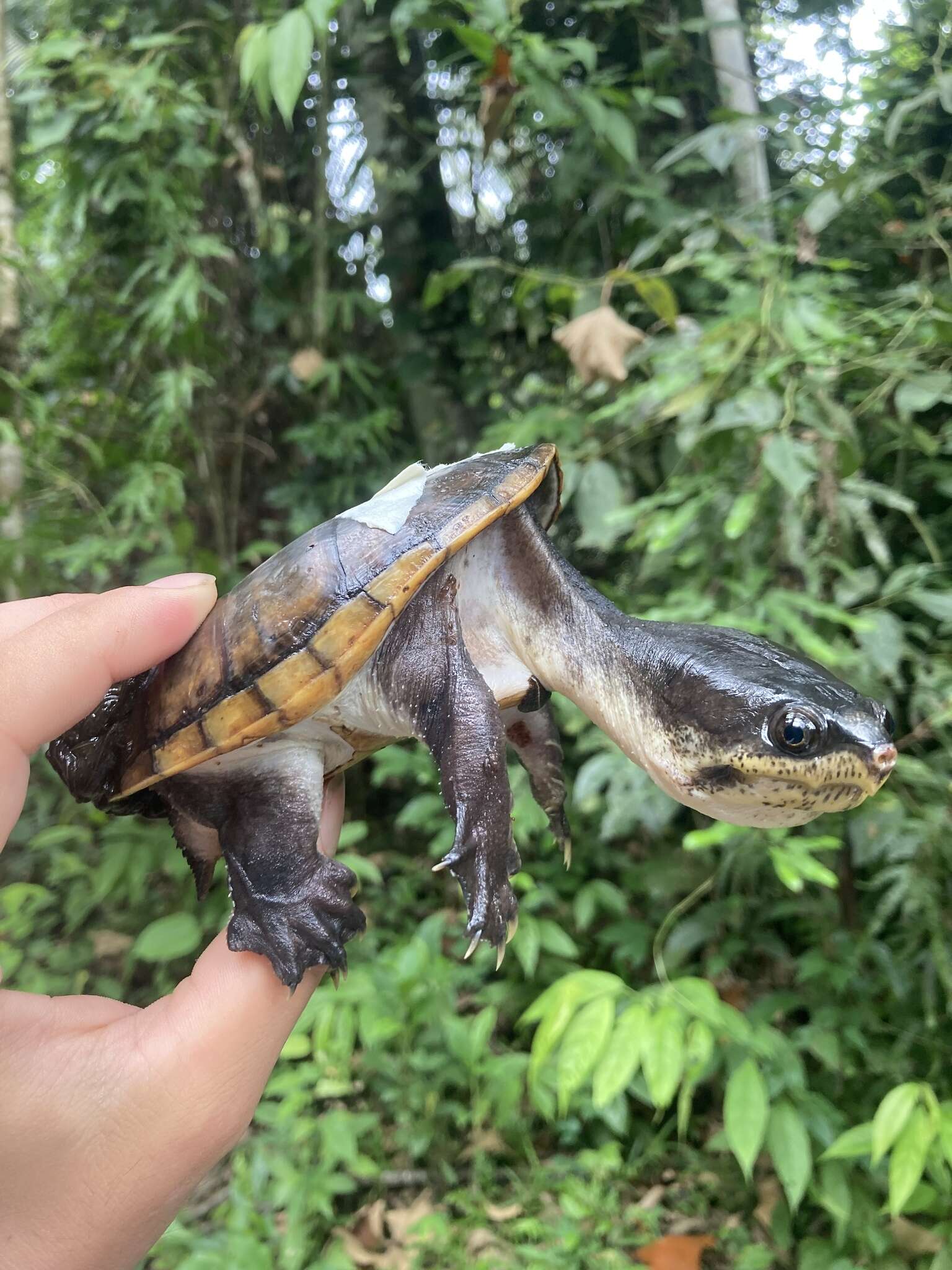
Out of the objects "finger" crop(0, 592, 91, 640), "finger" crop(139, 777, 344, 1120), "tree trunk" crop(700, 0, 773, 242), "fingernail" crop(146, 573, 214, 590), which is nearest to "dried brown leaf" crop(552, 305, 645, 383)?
"tree trunk" crop(700, 0, 773, 242)

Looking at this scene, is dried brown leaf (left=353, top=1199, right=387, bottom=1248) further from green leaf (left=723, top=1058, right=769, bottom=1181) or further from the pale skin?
the pale skin

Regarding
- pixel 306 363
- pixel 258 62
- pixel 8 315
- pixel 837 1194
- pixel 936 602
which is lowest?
pixel 837 1194

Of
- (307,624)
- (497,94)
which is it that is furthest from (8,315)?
(307,624)

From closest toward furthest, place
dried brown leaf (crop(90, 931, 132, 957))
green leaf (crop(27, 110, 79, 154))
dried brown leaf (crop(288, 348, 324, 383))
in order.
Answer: green leaf (crop(27, 110, 79, 154)), dried brown leaf (crop(90, 931, 132, 957)), dried brown leaf (crop(288, 348, 324, 383))

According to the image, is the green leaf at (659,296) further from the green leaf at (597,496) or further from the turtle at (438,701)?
the turtle at (438,701)

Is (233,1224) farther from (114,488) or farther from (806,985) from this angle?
(114,488)

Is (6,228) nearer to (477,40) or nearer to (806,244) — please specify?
(477,40)
